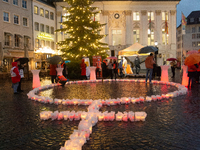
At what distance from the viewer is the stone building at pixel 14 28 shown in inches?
1421

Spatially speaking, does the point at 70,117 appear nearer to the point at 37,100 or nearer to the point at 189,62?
the point at 37,100

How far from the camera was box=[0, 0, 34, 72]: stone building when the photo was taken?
118 ft

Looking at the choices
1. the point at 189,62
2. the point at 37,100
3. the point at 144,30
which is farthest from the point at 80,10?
the point at 144,30

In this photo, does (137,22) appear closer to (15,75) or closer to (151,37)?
(151,37)

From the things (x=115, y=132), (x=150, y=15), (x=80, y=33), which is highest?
(x=150, y=15)

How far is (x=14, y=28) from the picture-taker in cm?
3866

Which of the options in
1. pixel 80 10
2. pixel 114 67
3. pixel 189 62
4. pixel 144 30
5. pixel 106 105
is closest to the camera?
pixel 106 105

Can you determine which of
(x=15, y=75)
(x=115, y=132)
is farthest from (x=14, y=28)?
(x=115, y=132)

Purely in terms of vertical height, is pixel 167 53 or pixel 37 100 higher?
pixel 167 53

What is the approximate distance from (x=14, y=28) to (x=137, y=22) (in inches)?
1029

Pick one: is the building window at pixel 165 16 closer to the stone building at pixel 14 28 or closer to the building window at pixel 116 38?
the building window at pixel 116 38

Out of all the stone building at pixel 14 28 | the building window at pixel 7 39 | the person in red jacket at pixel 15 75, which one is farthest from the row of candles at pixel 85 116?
the building window at pixel 7 39

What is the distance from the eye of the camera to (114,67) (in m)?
18.9

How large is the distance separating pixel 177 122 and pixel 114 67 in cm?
1378
